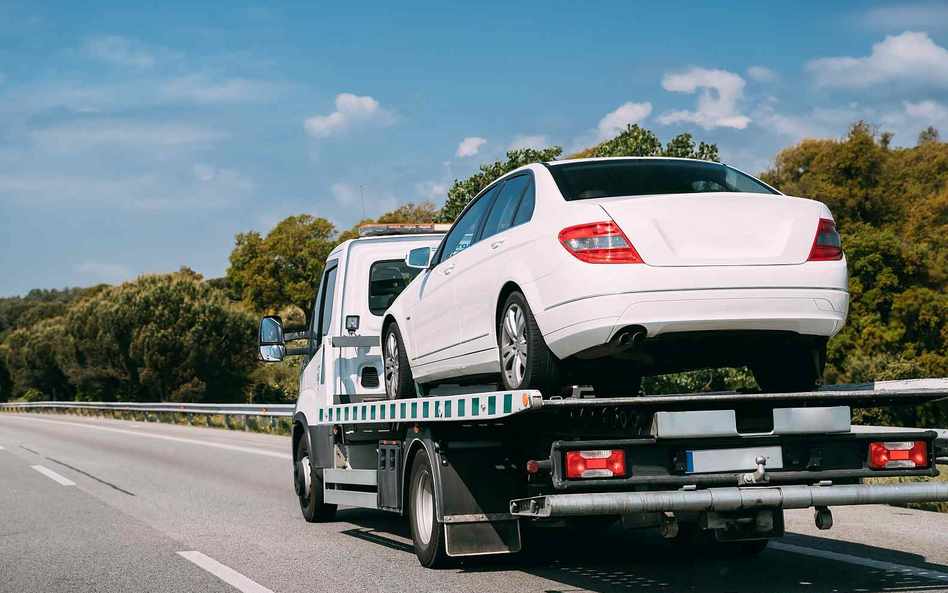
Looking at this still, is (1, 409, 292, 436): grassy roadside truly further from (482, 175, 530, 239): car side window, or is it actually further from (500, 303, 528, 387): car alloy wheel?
(500, 303, 528, 387): car alloy wheel

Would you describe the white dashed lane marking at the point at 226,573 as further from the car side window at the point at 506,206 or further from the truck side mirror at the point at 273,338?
the car side window at the point at 506,206

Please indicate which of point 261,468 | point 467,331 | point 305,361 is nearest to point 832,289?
point 467,331

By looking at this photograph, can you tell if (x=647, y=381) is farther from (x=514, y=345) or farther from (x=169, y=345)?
(x=169, y=345)

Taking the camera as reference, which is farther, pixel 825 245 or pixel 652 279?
pixel 825 245

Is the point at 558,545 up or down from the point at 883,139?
down

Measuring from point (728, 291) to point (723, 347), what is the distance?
0.48 m

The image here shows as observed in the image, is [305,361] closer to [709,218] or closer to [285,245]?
[709,218]

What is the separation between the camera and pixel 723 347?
6055 millimetres

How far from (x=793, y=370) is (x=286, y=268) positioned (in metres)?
77.4

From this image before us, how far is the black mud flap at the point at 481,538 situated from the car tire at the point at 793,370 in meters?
1.82

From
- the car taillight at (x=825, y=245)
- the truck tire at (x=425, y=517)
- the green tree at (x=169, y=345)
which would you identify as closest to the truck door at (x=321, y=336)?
the truck tire at (x=425, y=517)

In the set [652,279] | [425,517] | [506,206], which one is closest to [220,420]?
[425,517]

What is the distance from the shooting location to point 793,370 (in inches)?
255

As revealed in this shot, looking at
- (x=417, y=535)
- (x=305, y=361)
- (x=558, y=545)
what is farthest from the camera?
(x=305, y=361)
